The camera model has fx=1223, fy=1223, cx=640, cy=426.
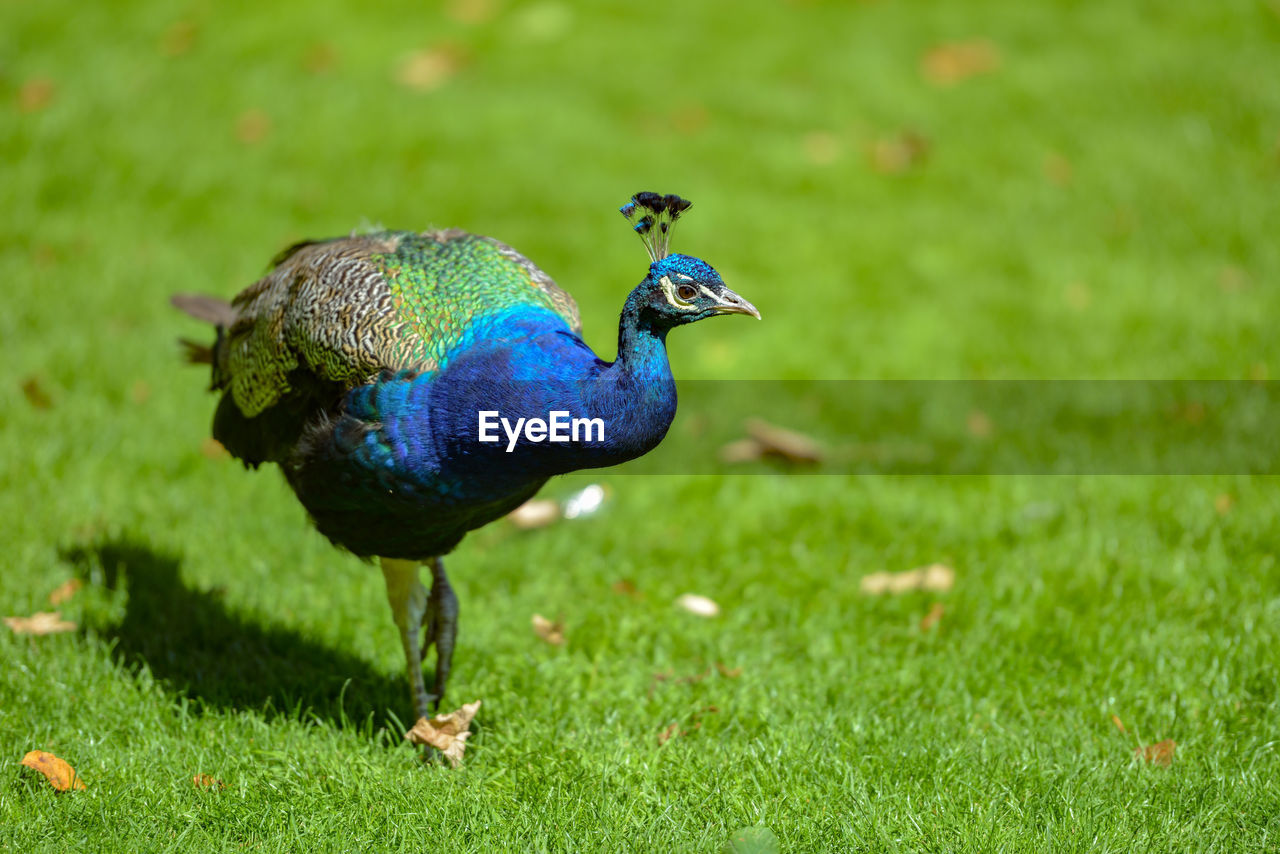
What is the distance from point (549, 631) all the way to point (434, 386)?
58.2 inches

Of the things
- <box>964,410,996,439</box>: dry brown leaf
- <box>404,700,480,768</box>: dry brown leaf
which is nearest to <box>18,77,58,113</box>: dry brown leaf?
<box>404,700,480,768</box>: dry brown leaf

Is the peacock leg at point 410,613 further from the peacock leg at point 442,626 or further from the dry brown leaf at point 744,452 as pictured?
the dry brown leaf at point 744,452

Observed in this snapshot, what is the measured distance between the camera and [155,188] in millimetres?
8125

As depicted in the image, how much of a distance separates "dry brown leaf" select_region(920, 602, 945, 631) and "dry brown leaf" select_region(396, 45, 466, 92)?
5639mm

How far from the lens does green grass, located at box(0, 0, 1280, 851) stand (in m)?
3.80

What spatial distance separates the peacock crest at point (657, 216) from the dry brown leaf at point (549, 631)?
179cm

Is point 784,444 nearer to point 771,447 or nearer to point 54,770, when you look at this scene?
point 771,447

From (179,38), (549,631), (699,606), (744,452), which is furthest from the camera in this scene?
(179,38)

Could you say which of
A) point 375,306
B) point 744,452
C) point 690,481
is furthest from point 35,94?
point 375,306

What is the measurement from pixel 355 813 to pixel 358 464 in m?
1.04

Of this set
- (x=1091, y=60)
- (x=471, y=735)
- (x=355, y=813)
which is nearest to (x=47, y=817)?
(x=355, y=813)

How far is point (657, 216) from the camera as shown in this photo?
3.54 metres

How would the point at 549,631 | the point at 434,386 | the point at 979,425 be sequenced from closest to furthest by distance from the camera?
the point at 434,386 → the point at 549,631 → the point at 979,425

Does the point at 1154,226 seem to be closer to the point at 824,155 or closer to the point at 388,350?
the point at 824,155
